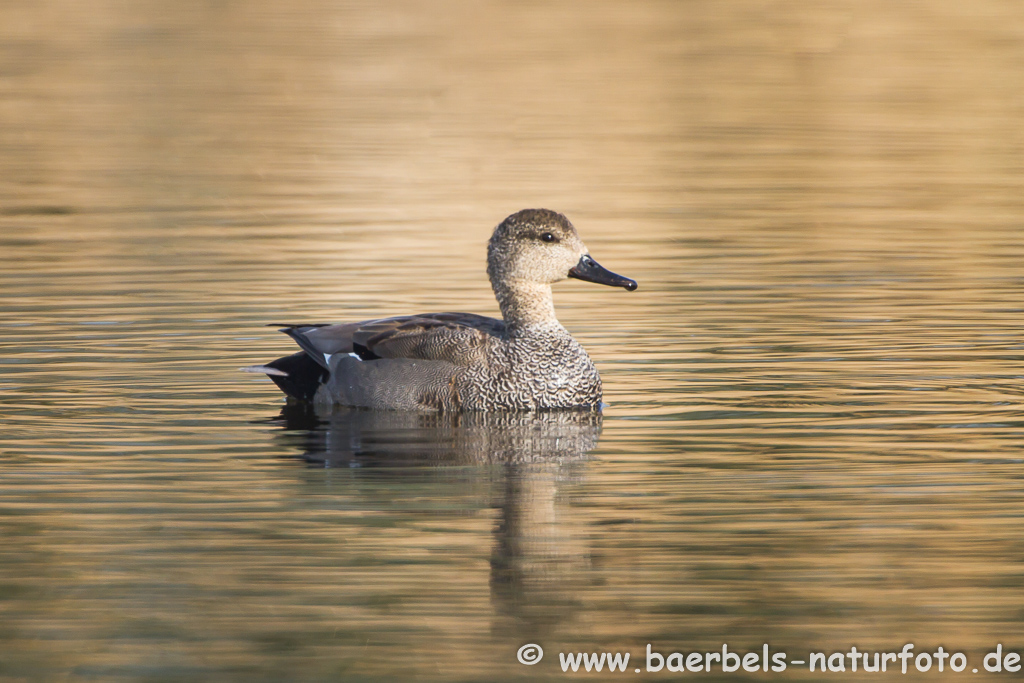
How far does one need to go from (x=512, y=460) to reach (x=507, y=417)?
4.58 ft

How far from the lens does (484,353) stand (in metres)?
11.9

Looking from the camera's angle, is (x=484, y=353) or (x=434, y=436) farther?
(x=484, y=353)

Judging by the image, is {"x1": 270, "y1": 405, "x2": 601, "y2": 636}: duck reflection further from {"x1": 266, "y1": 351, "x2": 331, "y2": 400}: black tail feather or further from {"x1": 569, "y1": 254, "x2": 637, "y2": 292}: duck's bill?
{"x1": 569, "y1": 254, "x2": 637, "y2": 292}: duck's bill

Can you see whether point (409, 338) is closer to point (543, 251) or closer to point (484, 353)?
point (484, 353)

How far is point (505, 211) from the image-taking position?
2170 centimetres

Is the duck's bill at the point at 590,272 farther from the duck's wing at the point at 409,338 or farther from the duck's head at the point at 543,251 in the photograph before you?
the duck's wing at the point at 409,338

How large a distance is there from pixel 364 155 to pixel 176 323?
43.7 feet

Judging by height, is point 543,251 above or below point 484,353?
above

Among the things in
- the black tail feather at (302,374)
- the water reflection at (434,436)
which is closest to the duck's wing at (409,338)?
the black tail feather at (302,374)

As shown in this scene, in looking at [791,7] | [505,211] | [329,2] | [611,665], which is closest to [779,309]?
[505,211]

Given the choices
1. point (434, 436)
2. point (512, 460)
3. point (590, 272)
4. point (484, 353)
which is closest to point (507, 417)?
point (484, 353)

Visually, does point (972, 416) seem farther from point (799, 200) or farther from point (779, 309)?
point (799, 200)

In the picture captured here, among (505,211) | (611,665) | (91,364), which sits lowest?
(611,665)

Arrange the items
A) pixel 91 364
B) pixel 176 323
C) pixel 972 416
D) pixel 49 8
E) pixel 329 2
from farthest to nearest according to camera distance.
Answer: pixel 329 2 < pixel 49 8 < pixel 176 323 < pixel 91 364 < pixel 972 416
